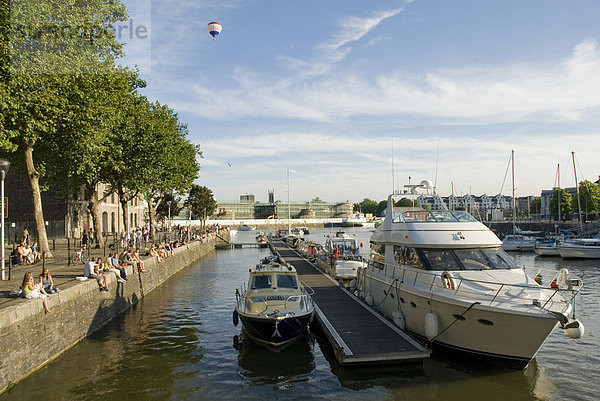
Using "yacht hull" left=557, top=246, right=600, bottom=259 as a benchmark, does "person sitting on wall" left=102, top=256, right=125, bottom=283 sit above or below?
above

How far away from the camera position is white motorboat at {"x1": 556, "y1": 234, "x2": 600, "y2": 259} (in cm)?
4456

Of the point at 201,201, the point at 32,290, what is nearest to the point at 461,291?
the point at 32,290

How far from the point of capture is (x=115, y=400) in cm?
1166

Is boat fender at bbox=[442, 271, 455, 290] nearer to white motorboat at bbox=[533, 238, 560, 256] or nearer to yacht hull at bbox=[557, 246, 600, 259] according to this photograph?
yacht hull at bbox=[557, 246, 600, 259]

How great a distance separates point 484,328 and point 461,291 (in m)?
1.19

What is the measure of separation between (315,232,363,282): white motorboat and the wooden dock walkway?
175 inches

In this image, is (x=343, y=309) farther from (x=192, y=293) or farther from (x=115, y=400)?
(x=192, y=293)

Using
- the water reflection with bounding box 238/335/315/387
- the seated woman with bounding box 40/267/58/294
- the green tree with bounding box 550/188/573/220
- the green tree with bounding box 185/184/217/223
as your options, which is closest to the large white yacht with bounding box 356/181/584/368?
the water reflection with bounding box 238/335/315/387

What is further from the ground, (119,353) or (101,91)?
(101,91)

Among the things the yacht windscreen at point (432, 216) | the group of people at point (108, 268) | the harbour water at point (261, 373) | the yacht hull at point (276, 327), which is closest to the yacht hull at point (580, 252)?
the harbour water at point (261, 373)

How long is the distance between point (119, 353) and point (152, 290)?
13692 millimetres

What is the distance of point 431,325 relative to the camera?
45.2ft

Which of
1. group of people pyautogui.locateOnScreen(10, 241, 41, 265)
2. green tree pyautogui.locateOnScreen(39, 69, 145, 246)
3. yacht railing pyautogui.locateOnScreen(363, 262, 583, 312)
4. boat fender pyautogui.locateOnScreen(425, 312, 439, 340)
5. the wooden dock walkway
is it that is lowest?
the wooden dock walkway

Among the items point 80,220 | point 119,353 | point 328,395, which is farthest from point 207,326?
point 80,220
